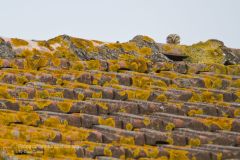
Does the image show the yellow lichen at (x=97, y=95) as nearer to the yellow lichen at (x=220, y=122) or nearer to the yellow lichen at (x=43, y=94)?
the yellow lichen at (x=43, y=94)

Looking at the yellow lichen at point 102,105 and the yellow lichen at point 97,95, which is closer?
the yellow lichen at point 102,105

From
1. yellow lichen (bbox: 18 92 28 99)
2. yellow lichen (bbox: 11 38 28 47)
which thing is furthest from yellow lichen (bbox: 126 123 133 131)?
yellow lichen (bbox: 11 38 28 47)

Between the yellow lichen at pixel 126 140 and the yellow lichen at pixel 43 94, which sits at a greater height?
the yellow lichen at pixel 43 94

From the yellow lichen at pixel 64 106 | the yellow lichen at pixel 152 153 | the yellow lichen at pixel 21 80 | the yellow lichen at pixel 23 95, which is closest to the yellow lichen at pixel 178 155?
the yellow lichen at pixel 152 153

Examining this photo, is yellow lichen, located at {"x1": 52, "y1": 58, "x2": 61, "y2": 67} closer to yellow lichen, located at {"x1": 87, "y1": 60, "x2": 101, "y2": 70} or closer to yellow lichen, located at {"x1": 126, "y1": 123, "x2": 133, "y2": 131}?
yellow lichen, located at {"x1": 87, "y1": 60, "x2": 101, "y2": 70}

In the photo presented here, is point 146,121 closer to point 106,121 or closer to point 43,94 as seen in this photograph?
point 106,121

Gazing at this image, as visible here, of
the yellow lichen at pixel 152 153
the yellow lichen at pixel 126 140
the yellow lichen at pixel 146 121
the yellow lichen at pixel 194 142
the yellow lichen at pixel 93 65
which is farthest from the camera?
the yellow lichen at pixel 93 65

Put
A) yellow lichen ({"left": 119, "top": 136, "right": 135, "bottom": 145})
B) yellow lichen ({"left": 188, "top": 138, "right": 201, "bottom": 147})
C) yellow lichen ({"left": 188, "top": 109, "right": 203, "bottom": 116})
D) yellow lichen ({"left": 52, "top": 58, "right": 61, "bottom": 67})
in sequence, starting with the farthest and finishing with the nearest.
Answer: yellow lichen ({"left": 52, "top": 58, "right": 61, "bottom": 67}), yellow lichen ({"left": 188, "top": 109, "right": 203, "bottom": 116}), yellow lichen ({"left": 188, "top": 138, "right": 201, "bottom": 147}), yellow lichen ({"left": 119, "top": 136, "right": 135, "bottom": 145})

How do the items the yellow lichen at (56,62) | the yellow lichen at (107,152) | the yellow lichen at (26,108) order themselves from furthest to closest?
the yellow lichen at (56,62) → the yellow lichen at (26,108) → the yellow lichen at (107,152)

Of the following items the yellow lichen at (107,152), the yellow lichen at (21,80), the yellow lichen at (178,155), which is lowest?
the yellow lichen at (178,155)

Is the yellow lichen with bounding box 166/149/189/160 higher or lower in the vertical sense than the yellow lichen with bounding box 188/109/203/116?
lower

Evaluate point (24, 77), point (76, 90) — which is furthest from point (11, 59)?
point (76, 90)

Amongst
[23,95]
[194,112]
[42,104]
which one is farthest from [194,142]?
[23,95]

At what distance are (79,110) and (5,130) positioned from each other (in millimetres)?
1088
